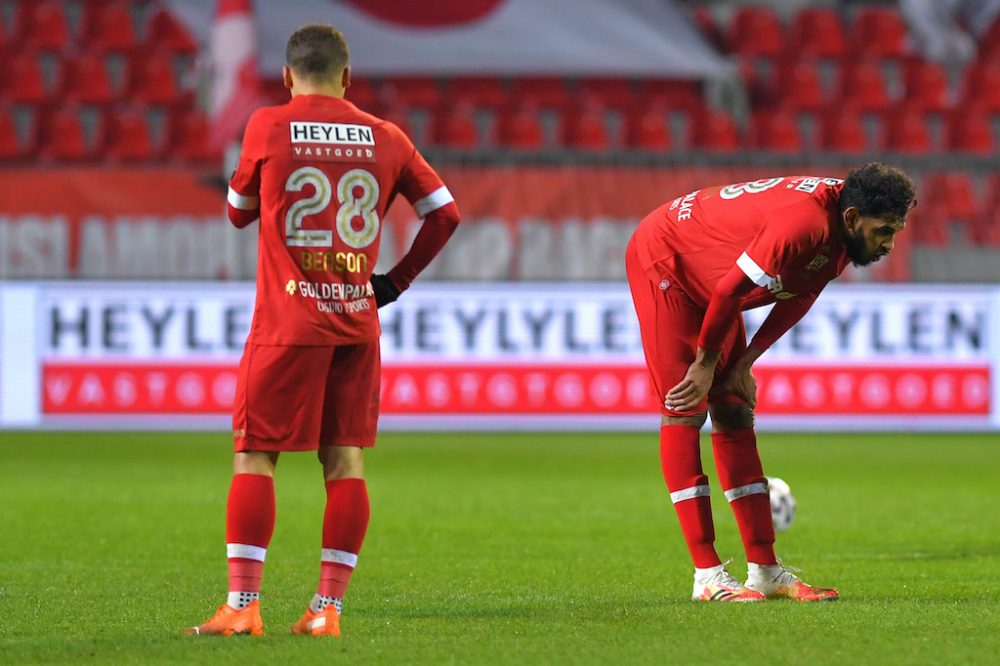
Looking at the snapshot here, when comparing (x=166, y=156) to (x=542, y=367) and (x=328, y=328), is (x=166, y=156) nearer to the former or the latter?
(x=542, y=367)

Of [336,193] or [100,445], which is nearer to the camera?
[336,193]

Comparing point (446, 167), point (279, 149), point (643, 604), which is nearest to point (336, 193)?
point (279, 149)

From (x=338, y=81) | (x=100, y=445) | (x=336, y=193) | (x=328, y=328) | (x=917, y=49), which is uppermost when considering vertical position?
(x=917, y=49)

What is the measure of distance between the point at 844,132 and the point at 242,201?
47.6 ft

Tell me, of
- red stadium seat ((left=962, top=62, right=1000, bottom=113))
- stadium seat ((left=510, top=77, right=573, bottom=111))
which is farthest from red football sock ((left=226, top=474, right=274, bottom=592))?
red stadium seat ((left=962, top=62, right=1000, bottom=113))

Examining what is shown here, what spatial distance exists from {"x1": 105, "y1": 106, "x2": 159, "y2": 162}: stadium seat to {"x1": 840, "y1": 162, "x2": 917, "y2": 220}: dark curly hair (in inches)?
508

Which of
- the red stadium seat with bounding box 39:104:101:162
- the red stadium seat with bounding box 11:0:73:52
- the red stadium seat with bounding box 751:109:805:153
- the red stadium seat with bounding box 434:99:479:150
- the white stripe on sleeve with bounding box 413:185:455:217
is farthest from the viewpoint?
the red stadium seat with bounding box 11:0:73:52

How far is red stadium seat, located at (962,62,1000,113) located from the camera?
1975 cm

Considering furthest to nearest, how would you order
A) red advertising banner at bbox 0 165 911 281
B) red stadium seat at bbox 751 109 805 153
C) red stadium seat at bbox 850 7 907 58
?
red stadium seat at bbox 850 7 907 58, red stadium seat at bbox 751 109 805 153, red advertising banner at bbox 0 165 911 281

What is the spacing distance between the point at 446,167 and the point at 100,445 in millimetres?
4131

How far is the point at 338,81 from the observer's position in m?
4.69

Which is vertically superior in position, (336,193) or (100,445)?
(336,193)

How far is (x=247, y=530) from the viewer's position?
4508 millimetres

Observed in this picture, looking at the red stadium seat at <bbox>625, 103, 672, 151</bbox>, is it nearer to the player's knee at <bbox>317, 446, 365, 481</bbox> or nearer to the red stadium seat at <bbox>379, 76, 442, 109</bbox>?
the red stadium seat at <bbox>379, 76, 442, 109</bbox>
